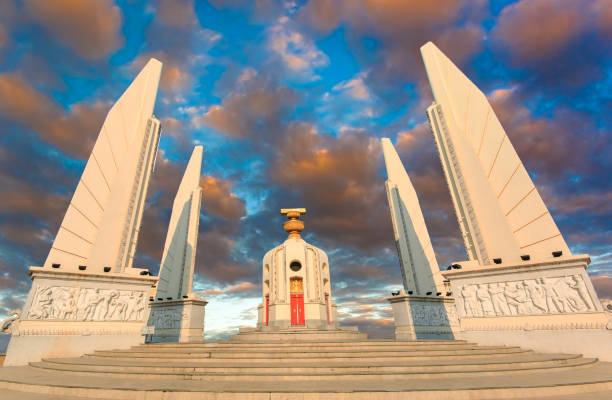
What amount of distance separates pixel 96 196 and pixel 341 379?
1211cm

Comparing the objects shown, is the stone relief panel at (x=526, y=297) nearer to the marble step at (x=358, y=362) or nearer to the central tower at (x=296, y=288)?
the marble step at (x=358, y=362)

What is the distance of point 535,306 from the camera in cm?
916

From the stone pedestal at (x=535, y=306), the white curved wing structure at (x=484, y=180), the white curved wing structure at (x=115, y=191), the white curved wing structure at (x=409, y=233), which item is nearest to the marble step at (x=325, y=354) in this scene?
the stone pedestal at (x=535, y=306)

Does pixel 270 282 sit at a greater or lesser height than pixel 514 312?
greater

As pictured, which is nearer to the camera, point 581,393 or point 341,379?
point 581,393

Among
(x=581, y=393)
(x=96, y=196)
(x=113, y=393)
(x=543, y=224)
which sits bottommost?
(x=581, y=393)

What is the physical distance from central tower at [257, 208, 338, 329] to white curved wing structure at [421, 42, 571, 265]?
1409 cm

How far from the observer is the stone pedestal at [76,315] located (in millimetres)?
9539

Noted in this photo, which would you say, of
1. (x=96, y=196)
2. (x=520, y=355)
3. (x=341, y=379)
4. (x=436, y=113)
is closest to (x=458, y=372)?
(x=341, y=379)

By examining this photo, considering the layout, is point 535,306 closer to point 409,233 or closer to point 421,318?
point 421,318

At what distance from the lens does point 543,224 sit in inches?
372

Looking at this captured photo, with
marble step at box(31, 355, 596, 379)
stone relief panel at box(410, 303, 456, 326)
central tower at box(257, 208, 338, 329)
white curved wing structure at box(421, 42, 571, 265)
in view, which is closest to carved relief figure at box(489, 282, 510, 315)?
white curved wing structure at box(421, 42, 571, 265)

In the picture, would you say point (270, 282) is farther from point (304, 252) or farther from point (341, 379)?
point (341, 379)

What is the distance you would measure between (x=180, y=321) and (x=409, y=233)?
16.7 metres
